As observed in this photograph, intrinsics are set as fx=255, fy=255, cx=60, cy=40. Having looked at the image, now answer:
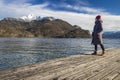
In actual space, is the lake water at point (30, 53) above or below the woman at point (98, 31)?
below

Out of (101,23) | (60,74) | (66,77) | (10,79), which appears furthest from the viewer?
(101,23)

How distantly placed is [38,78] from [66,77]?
100 centimetres

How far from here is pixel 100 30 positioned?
57.5ft

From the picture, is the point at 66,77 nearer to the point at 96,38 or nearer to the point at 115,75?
the point at 115,75

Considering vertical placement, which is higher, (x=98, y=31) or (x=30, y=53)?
(x=98, y=31)

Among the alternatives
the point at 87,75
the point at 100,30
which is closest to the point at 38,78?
the point at 87,75

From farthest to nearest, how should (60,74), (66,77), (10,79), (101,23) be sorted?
(101,23) < (60,74) < (66,77) < (10,79)

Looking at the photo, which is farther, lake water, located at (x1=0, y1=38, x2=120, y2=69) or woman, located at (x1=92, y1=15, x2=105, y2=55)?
lake water, located at (x1=0, y1=38, x2=120, y2=69)

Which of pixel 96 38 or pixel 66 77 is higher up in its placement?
pixel 96 38

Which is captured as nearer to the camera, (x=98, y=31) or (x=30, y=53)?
(x=98, y=31)

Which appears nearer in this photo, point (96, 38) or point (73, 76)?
point (73, 76)

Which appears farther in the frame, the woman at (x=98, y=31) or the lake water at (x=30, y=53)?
the lake water at (x=30, y=53)

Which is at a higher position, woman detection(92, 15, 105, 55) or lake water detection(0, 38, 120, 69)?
woman detection(92, 15, 105, 55)

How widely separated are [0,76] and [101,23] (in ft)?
34.6
